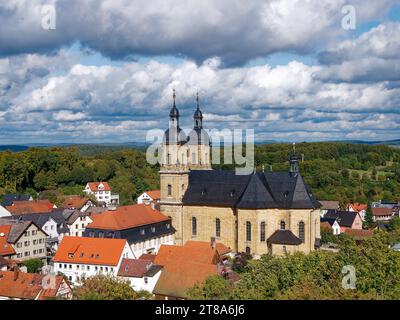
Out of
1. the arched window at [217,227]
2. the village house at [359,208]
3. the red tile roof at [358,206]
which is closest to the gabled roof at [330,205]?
the village house at [359,208]

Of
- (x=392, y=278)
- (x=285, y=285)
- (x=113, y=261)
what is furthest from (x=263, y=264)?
(x=113, y=261)

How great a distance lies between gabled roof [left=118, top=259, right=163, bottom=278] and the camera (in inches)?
1561

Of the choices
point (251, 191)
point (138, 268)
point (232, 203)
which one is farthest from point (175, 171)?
point (138, 268)

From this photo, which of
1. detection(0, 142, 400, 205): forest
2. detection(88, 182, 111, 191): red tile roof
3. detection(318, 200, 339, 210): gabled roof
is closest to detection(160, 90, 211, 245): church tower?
detection(0, 142, 400, 205): forest

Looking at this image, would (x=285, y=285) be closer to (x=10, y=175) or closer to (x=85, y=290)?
(x=85, y=290)

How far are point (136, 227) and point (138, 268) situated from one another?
39.7 feet

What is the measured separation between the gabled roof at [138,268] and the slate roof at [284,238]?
16696 mm

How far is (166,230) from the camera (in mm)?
57344

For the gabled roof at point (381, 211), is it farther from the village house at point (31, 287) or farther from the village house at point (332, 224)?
the village house at point (31, 287)

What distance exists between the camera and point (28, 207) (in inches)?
2968

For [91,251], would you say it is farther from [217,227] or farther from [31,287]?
[217,227]

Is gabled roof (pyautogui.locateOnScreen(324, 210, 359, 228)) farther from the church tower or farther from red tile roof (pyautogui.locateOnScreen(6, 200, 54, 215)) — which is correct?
red tile roof (pyautogui.locateOnScreen(6, 200, 54, 215))

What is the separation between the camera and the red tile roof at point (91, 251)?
43.0 m
